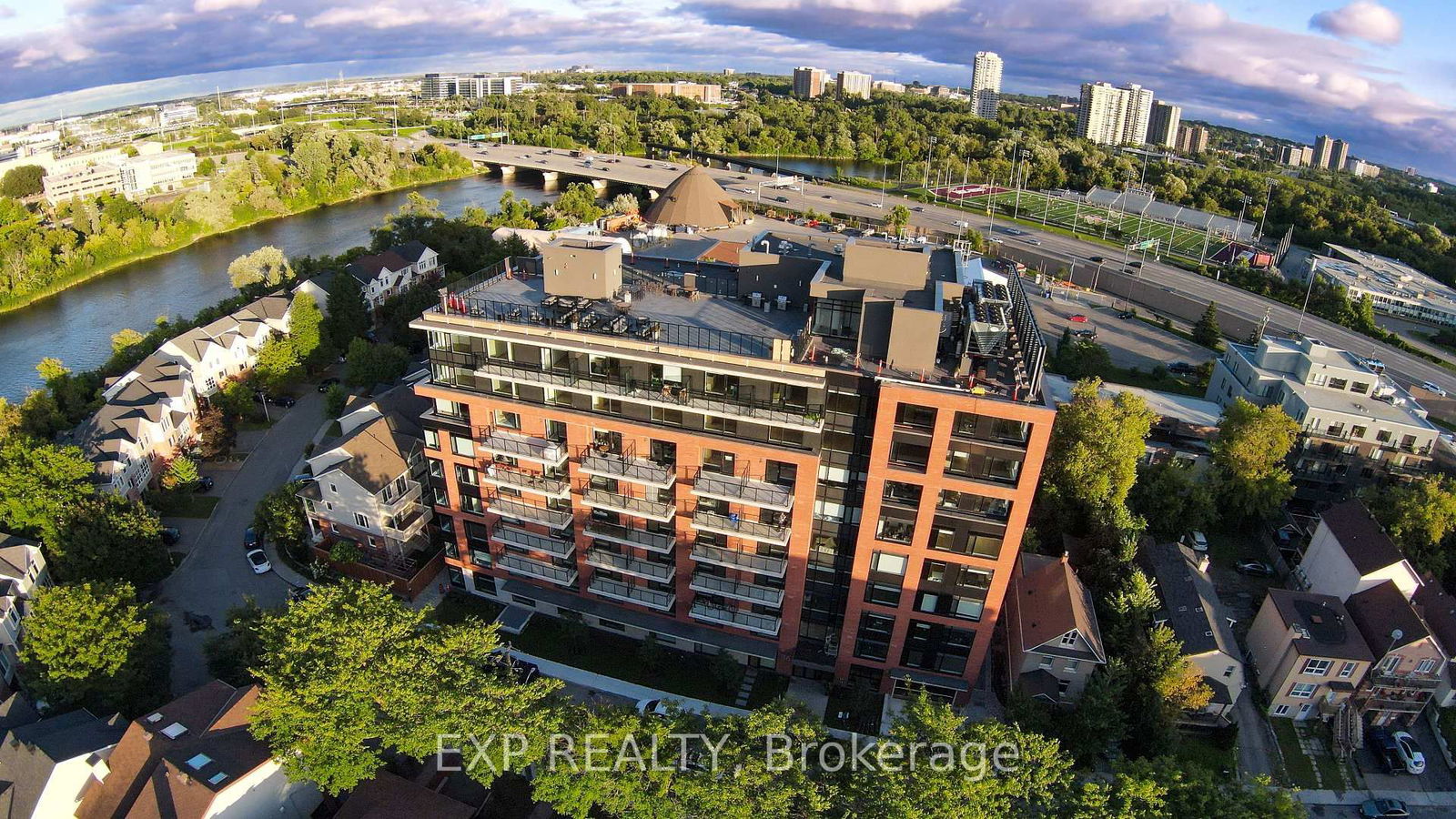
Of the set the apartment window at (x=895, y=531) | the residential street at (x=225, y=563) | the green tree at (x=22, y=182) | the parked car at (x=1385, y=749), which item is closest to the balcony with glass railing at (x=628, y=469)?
the apartment window at (x=895, y=531)

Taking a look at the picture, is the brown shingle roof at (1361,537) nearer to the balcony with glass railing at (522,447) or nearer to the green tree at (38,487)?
the balcony with glass railing at (522,447)

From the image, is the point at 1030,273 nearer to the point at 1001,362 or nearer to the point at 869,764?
the point at 1001,362

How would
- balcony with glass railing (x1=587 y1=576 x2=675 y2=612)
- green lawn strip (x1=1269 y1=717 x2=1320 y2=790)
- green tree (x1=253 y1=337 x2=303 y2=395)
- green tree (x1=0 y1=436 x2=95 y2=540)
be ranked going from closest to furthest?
green lawn strip (x1=1269 y1=717 x2=1320 y2=790) → balcony with glass railing (x1=587 y1=576 x2=675 y2=612) → green tree (x1=0 y1=436 x2=95 y2=540) → green tree (x1=253 y1=337 x2=303 y2=395)

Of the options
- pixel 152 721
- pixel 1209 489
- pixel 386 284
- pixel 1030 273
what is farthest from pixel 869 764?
pixel 1030 273

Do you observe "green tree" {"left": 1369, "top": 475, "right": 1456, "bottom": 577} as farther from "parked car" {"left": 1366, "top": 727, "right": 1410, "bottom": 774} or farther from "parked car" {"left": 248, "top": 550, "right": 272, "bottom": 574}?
"parked car" {"left": 248, "top": 550, "right": 272, "bottom": 574}

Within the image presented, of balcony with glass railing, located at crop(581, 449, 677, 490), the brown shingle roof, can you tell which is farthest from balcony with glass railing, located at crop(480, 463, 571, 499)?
the brown shingle roof

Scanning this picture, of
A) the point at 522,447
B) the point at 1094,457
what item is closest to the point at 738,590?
the point at 522,447
